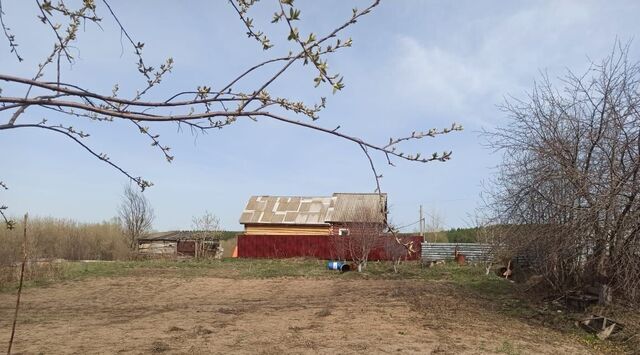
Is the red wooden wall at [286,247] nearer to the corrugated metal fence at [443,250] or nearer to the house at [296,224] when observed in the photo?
the house at [296,224]

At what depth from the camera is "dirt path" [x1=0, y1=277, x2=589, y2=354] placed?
8547mm

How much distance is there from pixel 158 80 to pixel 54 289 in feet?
55.7

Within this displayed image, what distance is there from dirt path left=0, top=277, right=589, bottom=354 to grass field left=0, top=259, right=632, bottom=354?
0.02 metres

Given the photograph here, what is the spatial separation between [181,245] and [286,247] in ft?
27.3

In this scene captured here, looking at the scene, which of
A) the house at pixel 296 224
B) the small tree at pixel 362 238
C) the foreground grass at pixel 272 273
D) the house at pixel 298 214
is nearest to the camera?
the foreground grass at pixel 272 273

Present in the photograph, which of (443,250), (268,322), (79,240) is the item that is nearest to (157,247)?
(79,240)

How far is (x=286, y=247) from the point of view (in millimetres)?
33250

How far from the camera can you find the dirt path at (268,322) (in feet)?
28.0

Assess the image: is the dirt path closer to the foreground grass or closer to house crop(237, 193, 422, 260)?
the foreground grass

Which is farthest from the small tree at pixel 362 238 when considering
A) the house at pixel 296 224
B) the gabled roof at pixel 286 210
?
the gabled roof at pixel 286 210

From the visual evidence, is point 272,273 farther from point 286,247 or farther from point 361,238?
point 286,247

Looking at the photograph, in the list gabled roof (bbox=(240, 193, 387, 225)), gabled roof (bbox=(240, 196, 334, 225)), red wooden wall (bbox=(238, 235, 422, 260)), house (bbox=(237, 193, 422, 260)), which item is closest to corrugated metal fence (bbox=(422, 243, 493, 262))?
house (bbox=(237, 193, 422, 260))

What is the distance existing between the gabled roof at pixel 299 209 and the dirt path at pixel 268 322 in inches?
794

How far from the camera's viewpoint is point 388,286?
17.7 metres
